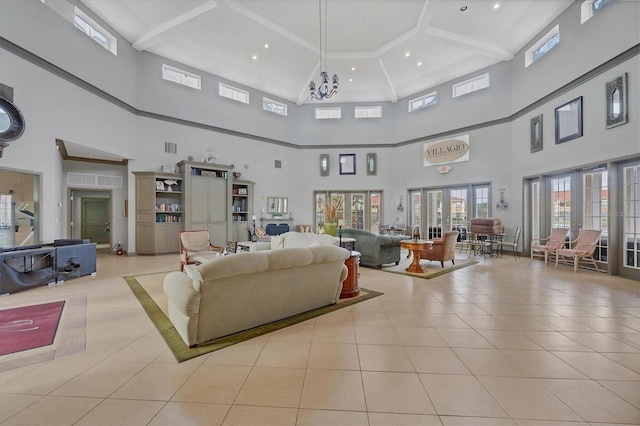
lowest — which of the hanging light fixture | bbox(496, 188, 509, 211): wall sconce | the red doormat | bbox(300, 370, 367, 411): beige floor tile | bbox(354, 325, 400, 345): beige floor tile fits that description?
bbox(354, 325, 400, 345): beige floor tile

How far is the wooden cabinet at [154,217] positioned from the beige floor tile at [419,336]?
A: 7369 mm

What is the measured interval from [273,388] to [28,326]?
3130 mm

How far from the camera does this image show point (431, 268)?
20.3 feet

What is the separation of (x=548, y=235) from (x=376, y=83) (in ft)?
25.9

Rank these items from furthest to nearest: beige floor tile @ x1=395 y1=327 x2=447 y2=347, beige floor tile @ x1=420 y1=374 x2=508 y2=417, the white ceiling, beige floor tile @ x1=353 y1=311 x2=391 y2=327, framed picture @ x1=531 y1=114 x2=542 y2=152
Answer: framed picture @ x1=531 y1=114 x2=542 y2=152, the white ceiling, beige floor tile @ x1=353 y1=311 x2=391 y2=327, beige floor tile @ x1=395 y1=327 x2=447 y2=347, beige floor tile @ x1=420 y1=374 x2=508 y2=417

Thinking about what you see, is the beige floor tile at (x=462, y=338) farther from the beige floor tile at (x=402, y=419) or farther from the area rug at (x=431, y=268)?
the area rug at (x=431, y=268)

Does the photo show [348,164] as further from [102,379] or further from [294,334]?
[102,379]

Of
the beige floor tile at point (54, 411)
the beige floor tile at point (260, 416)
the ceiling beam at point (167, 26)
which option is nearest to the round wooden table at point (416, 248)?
the beige floor tile at point (260, 416)

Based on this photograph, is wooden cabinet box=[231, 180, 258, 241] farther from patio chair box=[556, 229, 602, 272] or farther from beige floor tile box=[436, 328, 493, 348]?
patio chair box=[556, 229, 602, 272]

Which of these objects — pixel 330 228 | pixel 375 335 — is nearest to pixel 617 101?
pixel 330 228

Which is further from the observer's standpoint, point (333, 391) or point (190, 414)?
point (333, 391)

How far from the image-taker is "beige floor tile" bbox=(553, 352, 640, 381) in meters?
2.03

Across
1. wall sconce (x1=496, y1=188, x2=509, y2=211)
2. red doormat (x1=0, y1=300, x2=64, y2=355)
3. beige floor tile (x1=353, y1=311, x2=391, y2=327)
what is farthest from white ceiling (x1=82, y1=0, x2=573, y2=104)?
beige floor tile (x1=353, y1=311, x2=391, y2=327)

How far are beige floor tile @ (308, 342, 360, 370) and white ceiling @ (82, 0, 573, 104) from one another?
7.91 meters
